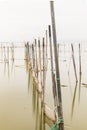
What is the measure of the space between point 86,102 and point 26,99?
224cm

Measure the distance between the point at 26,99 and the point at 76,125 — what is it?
3382mm

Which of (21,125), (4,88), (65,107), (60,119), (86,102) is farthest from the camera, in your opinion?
(4,88)

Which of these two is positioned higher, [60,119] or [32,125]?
[60,119]

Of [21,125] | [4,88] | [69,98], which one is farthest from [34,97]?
[21,125]

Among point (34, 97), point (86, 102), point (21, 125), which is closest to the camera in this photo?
point (21, 125)

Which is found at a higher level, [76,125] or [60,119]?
[60,119]

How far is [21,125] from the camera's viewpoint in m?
8.13

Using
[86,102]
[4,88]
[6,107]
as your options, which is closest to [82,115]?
[86,102]

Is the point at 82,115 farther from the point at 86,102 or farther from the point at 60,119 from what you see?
the point at 60,119

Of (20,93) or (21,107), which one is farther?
(20,93)

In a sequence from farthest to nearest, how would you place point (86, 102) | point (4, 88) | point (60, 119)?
point (4, 88) → point (86, 102) → point (60, 119)

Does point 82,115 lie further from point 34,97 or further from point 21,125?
point 34,97

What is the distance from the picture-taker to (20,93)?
12.2 metres

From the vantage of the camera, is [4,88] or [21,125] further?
[4,88]
